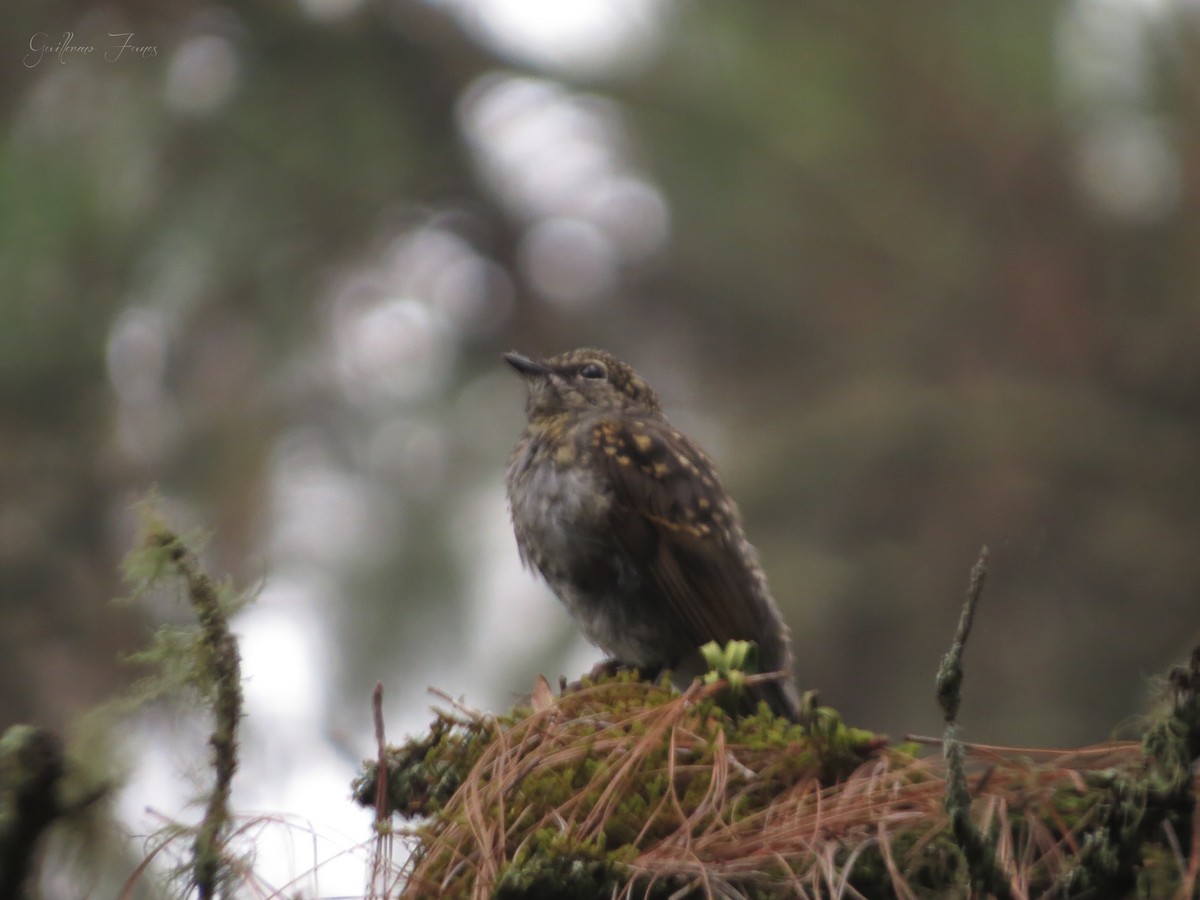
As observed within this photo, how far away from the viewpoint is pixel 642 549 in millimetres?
4398

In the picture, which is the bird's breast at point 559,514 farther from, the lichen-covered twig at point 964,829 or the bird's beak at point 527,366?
the lichen-covered twig at point 964,829

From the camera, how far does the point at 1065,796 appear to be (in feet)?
7.19

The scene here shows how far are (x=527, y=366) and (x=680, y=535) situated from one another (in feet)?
4.00

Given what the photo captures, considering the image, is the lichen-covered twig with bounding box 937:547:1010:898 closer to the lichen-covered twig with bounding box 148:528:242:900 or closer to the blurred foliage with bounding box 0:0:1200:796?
the lichen-covered twig with bounding box 148:528:242:900

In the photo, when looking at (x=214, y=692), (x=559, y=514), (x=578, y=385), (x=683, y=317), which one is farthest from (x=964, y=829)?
(x=683, y=317)

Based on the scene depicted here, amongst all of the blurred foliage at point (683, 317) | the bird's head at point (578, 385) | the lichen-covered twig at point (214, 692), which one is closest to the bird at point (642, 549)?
the bird's head at point (578, 385)

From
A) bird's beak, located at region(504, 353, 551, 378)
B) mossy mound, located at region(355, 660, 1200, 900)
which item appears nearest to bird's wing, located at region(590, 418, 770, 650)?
bird's beak, located at region(504, 353, 551, 378)

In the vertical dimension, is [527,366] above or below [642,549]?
above

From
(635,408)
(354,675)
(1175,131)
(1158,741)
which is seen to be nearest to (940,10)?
(1175,131)

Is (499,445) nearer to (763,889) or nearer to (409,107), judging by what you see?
(409,107)

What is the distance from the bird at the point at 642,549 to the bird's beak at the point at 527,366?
1.95ft

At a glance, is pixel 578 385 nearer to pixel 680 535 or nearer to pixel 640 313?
pixel 680 535

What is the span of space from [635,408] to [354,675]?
7.20ft

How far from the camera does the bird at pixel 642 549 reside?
435 cm
